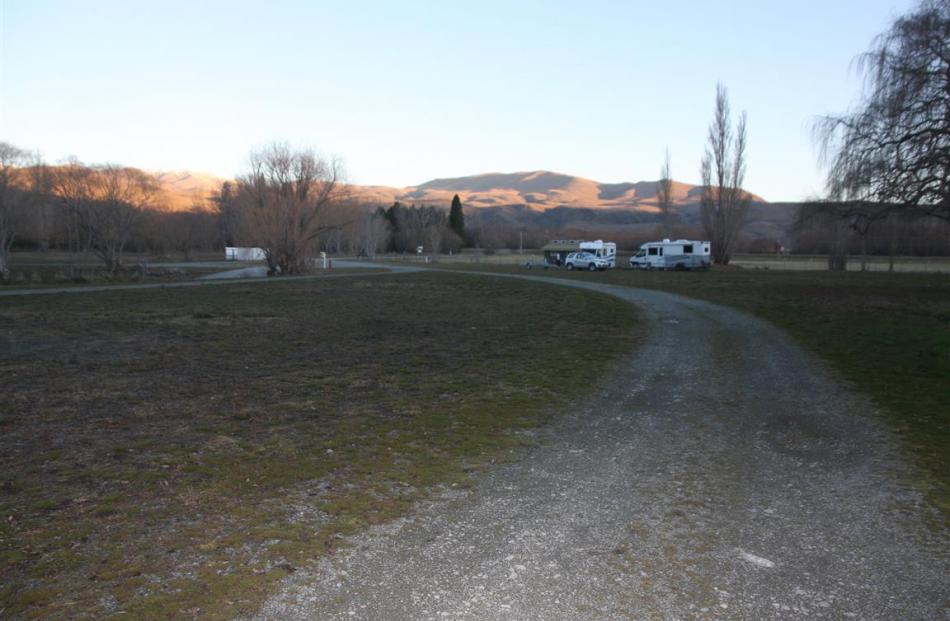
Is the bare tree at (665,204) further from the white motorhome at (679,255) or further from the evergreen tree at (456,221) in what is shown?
the evergreen tree at (456,221)

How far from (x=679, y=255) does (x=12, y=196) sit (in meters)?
49.6

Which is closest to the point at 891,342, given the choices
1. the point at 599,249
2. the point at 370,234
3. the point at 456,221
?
the point at 599,249

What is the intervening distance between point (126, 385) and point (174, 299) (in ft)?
51.9

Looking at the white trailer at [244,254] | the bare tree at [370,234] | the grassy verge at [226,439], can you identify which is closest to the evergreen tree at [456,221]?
the bare tree at [370,234]

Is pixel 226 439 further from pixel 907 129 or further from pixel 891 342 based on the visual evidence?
pixel 907 129

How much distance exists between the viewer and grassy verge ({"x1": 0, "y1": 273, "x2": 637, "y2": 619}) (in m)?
3.39

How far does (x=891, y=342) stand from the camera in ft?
40.5

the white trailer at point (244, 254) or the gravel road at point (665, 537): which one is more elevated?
the white trailer at point (244, 254)

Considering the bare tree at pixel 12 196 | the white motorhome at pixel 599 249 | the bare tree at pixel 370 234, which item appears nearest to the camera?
the bare tree at pixel 12 196

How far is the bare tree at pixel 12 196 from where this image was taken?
138 ft

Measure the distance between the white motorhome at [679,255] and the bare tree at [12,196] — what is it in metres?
46.3

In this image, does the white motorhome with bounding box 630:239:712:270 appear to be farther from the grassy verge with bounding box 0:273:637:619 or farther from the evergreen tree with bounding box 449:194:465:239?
the evergreen tree with bounding box 449:194:465:239

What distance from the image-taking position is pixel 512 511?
431cm

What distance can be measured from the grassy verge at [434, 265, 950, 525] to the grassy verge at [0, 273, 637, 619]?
11.7 ft
